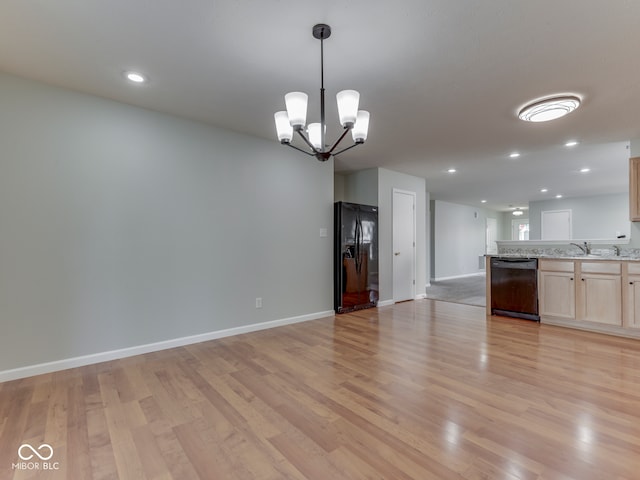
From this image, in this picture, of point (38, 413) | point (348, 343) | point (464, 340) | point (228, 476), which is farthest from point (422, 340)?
point (38, 413)

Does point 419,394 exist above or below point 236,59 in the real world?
below

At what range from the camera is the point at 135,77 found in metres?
2.54

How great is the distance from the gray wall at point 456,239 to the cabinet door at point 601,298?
5215mm

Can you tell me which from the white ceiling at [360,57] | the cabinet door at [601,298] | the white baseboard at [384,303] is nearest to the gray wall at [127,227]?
the white ceiling at [360,57]

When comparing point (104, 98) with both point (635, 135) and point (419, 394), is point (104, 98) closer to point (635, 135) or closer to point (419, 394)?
point (419, 394)

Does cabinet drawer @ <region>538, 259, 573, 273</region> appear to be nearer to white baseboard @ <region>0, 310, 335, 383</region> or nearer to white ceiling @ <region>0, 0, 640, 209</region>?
white ceiling @ <region>0, 0, 640, 209</region>

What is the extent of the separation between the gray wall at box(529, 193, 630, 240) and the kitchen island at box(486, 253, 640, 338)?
6.26m

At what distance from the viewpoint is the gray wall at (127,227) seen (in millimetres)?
2561

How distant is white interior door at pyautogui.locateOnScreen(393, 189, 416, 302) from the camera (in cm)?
572

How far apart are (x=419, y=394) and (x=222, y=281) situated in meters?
2.41

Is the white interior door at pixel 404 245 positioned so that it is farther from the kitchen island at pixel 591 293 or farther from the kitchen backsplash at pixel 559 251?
the kitchen island at pixel 591 293

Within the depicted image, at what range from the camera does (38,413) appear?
6.56 feet

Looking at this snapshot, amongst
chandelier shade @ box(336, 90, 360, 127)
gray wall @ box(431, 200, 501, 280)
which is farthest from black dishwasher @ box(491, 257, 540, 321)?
gray wall @ box(431, 200, 501, 280)

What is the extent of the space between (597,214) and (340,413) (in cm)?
1045
